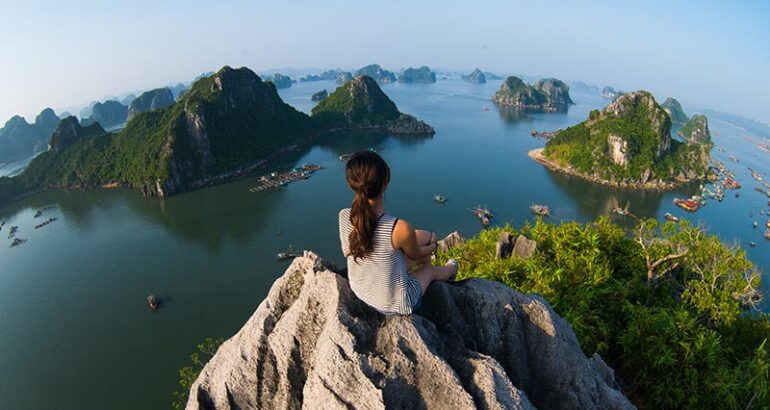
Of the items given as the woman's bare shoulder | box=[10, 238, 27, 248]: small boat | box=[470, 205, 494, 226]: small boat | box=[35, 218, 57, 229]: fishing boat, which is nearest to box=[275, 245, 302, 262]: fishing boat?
box=[470, 205, 494, 226]: small boat

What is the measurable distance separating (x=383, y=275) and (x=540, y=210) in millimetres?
60271

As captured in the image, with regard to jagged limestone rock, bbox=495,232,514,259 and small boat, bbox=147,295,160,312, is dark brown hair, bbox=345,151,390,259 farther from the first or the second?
small boat, bbox=147,295,160,312

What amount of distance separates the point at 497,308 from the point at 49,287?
52.5m

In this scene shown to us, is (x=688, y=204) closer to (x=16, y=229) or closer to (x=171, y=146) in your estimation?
(x=171, y=146)

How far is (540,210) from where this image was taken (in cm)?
5994

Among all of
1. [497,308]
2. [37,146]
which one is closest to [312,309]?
[497,308]

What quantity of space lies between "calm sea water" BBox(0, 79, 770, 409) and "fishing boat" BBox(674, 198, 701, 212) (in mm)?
1469

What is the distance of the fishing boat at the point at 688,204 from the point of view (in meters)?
64.4

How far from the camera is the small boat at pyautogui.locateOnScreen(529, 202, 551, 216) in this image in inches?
2334

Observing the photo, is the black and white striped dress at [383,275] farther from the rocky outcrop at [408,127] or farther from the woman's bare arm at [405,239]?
the rocky outcrop at [408,127]

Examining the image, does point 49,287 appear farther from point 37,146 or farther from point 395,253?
point 37,146

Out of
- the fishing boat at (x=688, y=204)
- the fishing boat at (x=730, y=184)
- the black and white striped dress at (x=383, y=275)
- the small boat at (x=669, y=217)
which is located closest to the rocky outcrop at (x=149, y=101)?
the small boat at (x=669, y=217)

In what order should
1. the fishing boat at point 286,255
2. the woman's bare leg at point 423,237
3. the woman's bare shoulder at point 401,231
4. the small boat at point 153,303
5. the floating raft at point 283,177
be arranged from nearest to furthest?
the woman's bare shoulder at point 401,231 < the woman's bare leg at point 423,237 < the small boat at point 153,303 < the fishing boat at point 286,255 < the floating raft at point 283,177

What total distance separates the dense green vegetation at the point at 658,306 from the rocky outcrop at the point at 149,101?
194 metres
